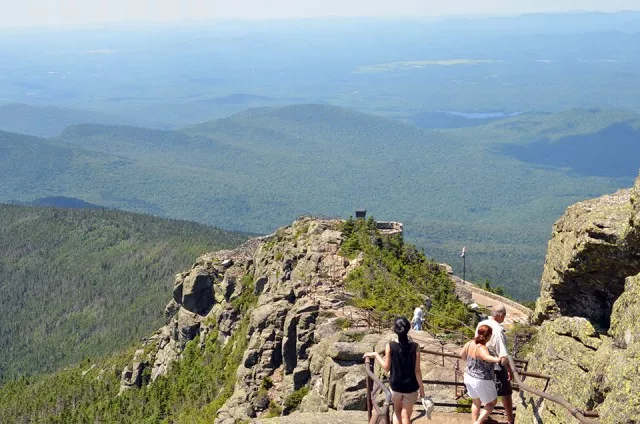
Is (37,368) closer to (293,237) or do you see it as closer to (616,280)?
(293,237)

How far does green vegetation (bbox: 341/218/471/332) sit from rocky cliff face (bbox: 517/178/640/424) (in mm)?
10183

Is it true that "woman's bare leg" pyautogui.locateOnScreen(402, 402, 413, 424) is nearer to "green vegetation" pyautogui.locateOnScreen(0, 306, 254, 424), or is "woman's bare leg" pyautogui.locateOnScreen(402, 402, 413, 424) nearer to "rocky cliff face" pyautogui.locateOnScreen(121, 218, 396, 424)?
"rocky cliff face" pyautogui.locateOnScreen(121, 218, 396, 424)

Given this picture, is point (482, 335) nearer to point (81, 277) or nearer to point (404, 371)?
point (404, 371)

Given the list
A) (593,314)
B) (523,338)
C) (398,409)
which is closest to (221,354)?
(523,338)

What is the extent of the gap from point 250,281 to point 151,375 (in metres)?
12.6

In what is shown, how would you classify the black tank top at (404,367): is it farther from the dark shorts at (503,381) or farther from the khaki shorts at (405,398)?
the dark shorts at (503,381)

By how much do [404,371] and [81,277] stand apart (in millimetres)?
151827

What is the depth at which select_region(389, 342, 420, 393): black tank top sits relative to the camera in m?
15.0

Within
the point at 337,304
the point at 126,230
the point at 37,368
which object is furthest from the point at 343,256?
the point at 126,230

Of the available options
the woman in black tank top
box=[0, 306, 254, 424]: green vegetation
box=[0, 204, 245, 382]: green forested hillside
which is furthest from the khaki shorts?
box=[0, 204, 245, 382]: green forested hillside

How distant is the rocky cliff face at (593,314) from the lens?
12195mm

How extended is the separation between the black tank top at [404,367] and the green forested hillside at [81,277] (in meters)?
97.0

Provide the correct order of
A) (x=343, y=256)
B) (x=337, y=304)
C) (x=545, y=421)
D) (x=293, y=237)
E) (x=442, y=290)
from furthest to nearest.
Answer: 1. (x=293, y=237)
2. (x=343, y=256)
3. (x=442, y=290)
4. (x=337, y=304)
5. (x=545, y=421)

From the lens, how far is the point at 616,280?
16406mm
